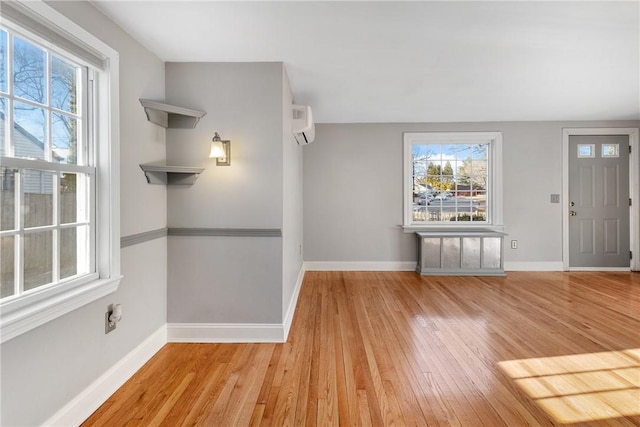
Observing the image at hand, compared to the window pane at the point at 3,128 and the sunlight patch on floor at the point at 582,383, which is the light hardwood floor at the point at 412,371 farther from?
the window pane at the point at 3,128

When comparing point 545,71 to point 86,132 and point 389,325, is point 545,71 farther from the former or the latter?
point 86,132

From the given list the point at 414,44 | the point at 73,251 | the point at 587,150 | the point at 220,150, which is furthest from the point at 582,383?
the point at 587,150

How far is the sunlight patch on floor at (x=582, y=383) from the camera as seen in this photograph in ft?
5.20

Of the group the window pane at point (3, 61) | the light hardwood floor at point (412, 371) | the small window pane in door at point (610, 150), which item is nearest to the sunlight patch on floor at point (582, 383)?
the light hardwood floor at point (412, 371)

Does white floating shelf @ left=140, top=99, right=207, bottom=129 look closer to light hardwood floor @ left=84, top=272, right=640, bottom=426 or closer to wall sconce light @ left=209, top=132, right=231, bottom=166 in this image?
wall sconce light @ left=209, top=132, right=231, bottom=166

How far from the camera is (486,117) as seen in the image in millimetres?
4289

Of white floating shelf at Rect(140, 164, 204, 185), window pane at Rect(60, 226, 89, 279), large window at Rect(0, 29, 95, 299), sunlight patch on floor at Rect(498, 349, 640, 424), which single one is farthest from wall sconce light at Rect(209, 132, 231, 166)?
sunlight patch on floor at Rect(498, 349, 640, 424)

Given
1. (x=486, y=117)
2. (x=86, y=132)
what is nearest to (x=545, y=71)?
(x=486, y=117)

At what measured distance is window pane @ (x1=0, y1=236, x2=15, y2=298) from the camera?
4.09 ft

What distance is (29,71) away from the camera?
1370mm

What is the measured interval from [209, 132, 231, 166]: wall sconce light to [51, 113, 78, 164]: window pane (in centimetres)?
81

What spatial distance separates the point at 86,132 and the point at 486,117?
4637mm

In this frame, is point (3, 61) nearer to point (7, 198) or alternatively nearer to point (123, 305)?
point (7, 198)

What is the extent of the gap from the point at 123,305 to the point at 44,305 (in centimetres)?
59
